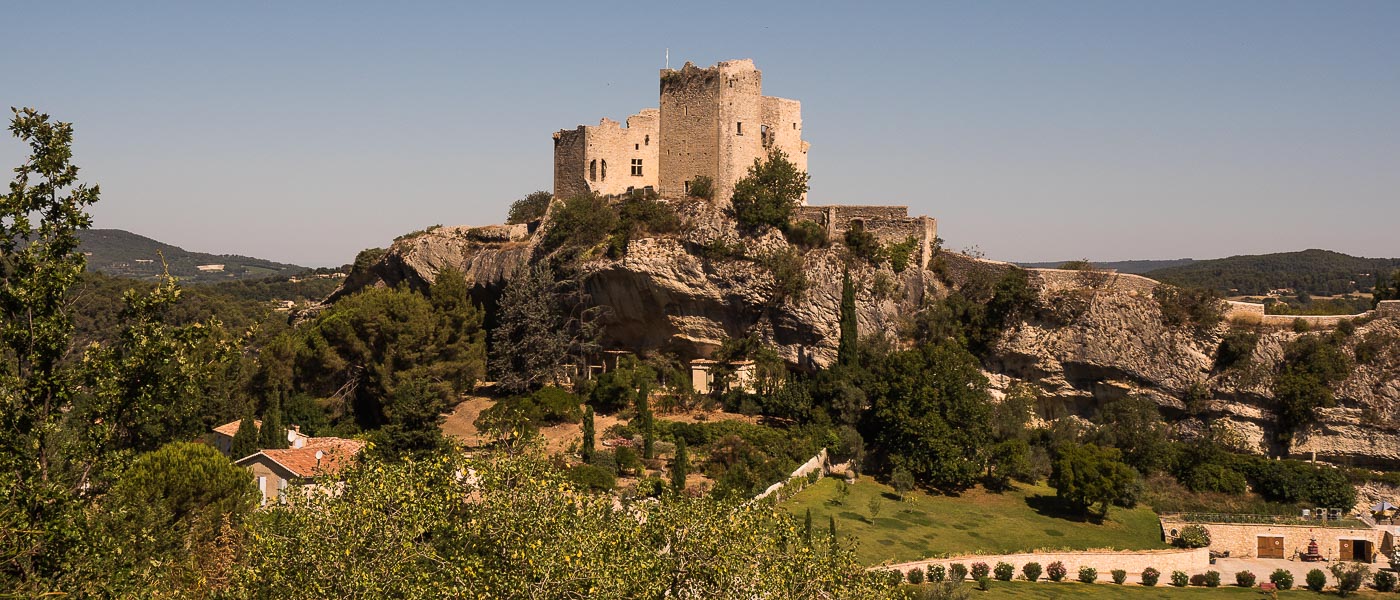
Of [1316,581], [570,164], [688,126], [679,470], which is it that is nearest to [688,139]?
[688,126]

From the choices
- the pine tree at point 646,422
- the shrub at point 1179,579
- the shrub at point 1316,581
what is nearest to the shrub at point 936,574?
the shrub at point 1179,579

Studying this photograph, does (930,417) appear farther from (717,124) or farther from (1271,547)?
(717,124)

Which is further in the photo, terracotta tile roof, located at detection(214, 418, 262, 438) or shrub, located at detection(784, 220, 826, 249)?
shrub, located at detection(784, 220, 826, 249)

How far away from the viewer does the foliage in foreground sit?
16141 mm

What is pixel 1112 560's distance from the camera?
36.6m

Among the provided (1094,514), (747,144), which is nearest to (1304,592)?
(1094,514)

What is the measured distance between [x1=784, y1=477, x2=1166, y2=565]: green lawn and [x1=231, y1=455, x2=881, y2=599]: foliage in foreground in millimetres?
14554

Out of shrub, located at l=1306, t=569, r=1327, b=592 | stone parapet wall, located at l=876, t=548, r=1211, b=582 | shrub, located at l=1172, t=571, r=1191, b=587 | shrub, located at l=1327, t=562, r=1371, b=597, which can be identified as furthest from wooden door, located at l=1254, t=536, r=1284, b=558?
shrub, located at l=1172, t=571, r=1191, b=587

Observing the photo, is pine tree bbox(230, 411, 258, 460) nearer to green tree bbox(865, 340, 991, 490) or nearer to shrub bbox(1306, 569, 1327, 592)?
green tree bbox(865, 340, 991, 490)

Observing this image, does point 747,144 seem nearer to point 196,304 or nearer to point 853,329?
point 853,329

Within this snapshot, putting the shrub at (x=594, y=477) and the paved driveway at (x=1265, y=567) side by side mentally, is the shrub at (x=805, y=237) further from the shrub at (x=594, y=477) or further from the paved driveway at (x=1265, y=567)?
the paved driveway at (x=1265, y=567)

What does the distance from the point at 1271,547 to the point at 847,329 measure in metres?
16.9

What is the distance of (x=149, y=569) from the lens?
14922 mm

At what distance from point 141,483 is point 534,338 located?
767 inches
